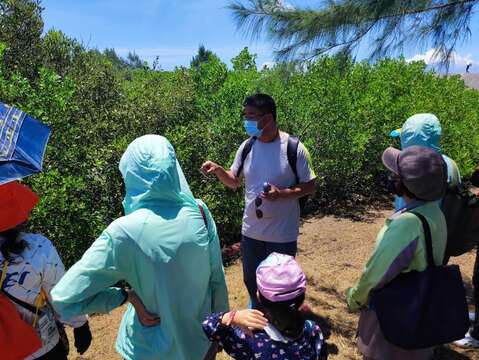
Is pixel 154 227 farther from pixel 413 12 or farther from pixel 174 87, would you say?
pixel 174 87

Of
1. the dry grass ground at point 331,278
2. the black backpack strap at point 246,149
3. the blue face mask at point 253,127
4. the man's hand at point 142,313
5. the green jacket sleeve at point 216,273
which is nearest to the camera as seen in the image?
the man's hand at point 142,313

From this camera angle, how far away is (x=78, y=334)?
78.7 inches

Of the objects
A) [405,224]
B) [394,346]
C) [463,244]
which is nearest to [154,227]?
[405,224]

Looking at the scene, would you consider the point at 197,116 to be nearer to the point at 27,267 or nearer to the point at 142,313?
the point at 27,267

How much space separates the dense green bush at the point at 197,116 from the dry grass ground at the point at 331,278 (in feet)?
2.72

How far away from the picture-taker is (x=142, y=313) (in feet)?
5.46

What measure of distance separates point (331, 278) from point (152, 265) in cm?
347

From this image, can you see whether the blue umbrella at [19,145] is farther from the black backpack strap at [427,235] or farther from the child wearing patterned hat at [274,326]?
the black backpack strap at [427,235]

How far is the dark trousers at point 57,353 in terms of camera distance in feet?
6.31

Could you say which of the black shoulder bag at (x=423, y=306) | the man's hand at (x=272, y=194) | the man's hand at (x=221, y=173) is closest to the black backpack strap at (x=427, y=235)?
the black shoulder bag at (x=423, y=306)

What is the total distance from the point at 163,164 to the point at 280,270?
1.99ft

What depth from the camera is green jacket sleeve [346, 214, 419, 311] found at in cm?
186

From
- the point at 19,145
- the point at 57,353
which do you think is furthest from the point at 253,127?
the point at 57,353

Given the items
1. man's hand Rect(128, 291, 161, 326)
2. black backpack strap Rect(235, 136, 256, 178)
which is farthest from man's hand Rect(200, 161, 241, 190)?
man's hand Rect(128, 291, 161, 326)
